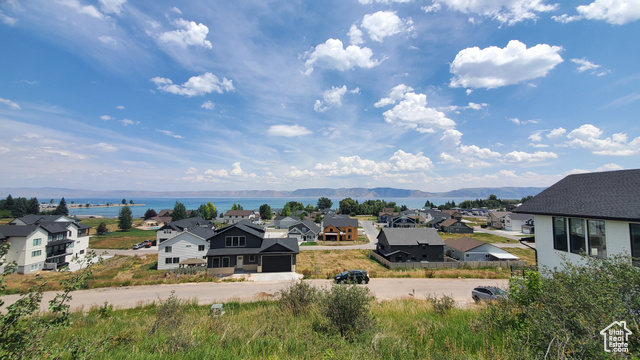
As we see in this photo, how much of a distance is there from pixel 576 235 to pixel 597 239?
0.93 m

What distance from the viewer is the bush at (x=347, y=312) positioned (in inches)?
256

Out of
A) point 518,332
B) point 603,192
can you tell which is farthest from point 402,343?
point 603,192

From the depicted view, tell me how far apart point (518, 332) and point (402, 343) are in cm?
250

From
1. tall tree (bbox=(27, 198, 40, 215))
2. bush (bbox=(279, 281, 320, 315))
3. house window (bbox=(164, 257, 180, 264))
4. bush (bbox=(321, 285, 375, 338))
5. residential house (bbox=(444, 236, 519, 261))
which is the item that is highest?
bush (bbox=(321, 285, 375, 338))

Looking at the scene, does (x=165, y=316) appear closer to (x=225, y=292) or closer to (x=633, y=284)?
(x=633, y=284)

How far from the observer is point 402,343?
5.52 m

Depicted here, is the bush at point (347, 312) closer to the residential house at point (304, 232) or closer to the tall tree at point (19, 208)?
the residential house at point (304, 232)

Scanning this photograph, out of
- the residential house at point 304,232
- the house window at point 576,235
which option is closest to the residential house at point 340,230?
the residential house at point 304,232

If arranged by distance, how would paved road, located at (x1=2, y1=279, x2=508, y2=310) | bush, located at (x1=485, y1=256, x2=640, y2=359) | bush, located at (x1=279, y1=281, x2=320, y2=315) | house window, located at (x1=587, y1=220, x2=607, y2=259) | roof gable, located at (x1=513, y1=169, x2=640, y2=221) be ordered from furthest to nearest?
1. paved road, located at (x1=2, y1=279, x2=508, y2=310)
2. house window, located at (x1=587, y1=220, x2=607, y2=259)
3. roof gable, located at (x1=513, y1=169, x2=640, y2=221)
4. bush, located at (x1=279, y1=281, x2=320, y2=315)
5. bush, located at (x1=485, y1=256, x2=640, y2=359)

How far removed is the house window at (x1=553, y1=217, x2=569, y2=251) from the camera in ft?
38.9

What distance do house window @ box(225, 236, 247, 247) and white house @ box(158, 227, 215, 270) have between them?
11.5 feet

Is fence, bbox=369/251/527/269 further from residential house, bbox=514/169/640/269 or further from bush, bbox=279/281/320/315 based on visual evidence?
bush, bbox=279/281/320/315

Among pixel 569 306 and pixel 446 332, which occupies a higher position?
pixel 569 306

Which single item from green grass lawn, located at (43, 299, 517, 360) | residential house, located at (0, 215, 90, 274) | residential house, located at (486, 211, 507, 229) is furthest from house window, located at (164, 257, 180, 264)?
residential house, located at (486, 211, 507, 229)
